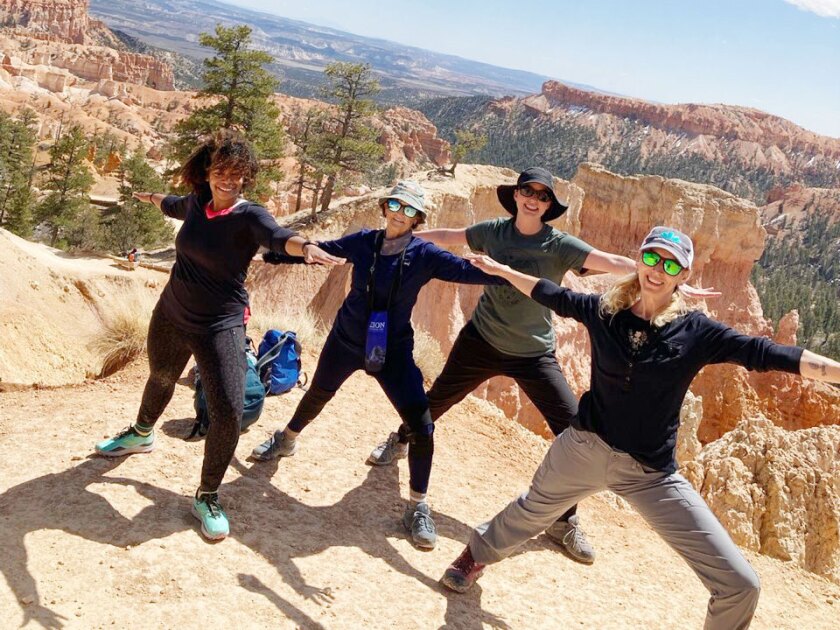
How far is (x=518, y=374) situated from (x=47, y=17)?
18489 centimetres

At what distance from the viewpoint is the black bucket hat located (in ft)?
13.8

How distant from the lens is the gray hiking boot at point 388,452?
17.1ft

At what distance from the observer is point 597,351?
337cm

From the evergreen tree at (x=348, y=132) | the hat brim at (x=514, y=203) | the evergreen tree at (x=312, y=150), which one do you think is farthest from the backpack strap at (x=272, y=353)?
the evergreen tree at (x=348, y=132)

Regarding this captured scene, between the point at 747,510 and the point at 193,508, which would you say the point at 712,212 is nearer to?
the point at 747,510

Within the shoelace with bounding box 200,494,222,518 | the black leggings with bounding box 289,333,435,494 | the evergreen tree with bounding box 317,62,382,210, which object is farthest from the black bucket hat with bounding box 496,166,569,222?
the evergreen tree with bounding box 317,62,382,210

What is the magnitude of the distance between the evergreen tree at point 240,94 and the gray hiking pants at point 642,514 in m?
20.1

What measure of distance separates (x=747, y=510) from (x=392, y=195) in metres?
6.35

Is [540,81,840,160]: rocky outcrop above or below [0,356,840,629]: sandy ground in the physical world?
above

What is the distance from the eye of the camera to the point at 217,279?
369cm

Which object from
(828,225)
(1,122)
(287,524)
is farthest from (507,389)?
(828,225)

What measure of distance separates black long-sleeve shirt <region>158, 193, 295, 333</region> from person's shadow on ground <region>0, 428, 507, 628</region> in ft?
3.67

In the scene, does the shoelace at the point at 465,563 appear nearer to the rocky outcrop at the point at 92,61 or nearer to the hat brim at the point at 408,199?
the hat brim at the point at 408,199

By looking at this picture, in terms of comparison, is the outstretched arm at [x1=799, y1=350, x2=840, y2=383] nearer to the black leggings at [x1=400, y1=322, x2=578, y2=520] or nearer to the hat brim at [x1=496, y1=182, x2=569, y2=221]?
the black leggings at [x1=400, y1=322, x2=578, y2=520]
